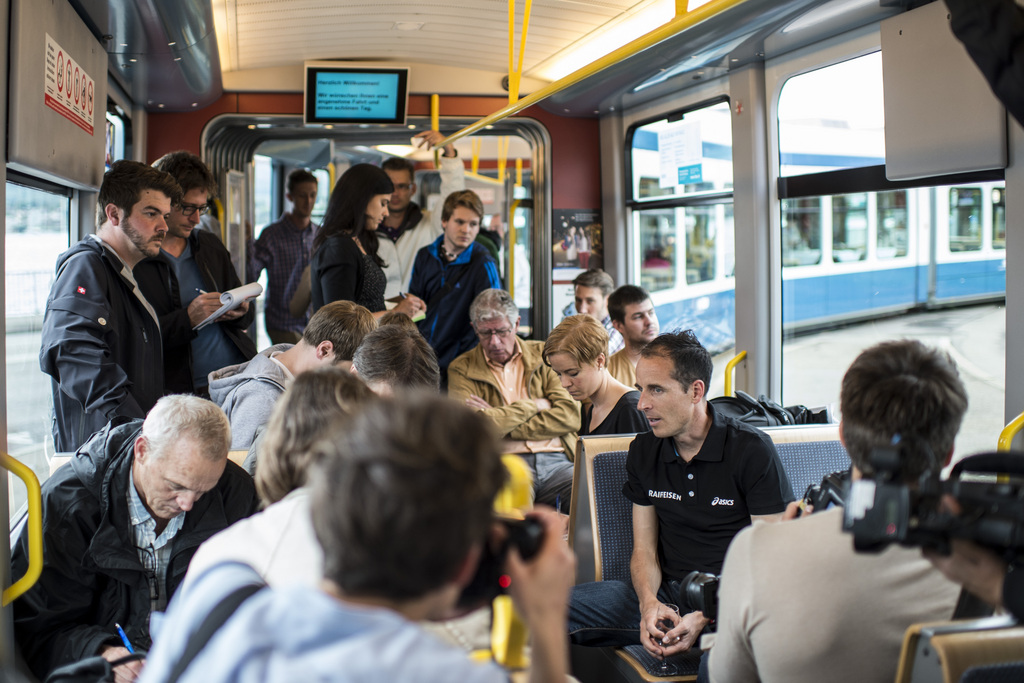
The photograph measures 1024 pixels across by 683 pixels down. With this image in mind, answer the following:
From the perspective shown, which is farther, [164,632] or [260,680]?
[164,632]

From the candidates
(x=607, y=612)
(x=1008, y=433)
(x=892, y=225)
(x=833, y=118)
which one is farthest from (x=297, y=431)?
(x=833, y=118)

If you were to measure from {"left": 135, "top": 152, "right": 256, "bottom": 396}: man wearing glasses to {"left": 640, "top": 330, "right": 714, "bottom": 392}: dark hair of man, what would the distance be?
6.98 feet

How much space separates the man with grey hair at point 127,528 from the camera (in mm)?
2141

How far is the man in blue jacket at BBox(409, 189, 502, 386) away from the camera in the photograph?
5293 mm

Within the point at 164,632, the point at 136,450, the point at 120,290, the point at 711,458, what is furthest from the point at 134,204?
the point at 164,632

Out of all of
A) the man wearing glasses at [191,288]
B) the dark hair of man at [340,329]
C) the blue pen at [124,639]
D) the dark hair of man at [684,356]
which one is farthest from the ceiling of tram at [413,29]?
the blue pen at [124,639]

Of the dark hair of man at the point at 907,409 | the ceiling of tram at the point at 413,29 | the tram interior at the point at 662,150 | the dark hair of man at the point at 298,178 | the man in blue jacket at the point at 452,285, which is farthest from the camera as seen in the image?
the dark hair of man at the point at 298,178

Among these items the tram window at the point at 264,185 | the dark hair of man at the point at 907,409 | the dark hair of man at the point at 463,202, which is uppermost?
the tram window at the point at 264,185

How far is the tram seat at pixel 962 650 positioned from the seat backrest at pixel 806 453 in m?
1.76

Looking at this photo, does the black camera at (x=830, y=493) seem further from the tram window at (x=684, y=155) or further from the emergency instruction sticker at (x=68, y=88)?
the tram window at (x=684, y=155)

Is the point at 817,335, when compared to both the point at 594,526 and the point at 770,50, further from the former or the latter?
the point at 594,526

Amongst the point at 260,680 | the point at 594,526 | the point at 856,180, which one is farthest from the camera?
the point at 856,180

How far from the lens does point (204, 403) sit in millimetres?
2215

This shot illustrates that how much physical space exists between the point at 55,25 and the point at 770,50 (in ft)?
11.3
